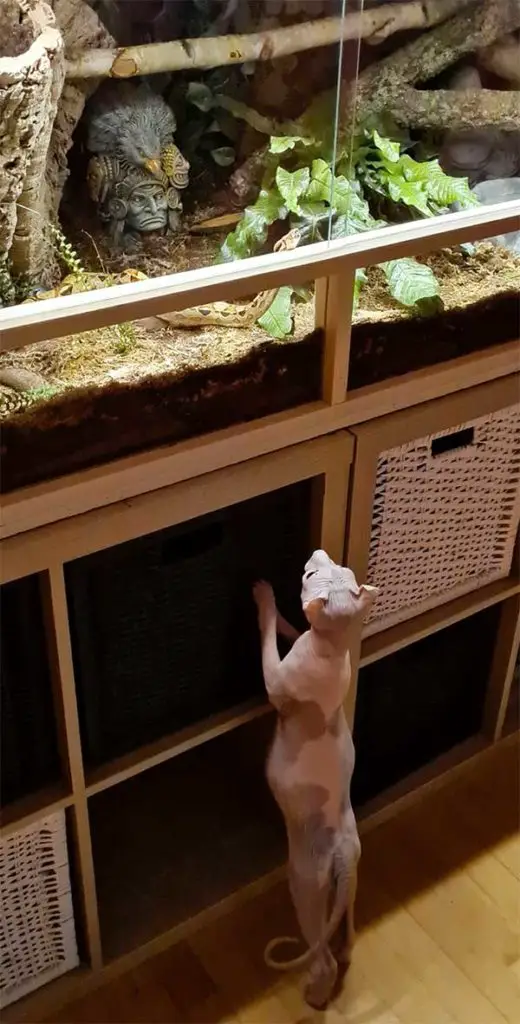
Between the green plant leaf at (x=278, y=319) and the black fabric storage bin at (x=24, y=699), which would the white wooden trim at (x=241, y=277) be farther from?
the black fabric storage bin at (x=24, y=699)

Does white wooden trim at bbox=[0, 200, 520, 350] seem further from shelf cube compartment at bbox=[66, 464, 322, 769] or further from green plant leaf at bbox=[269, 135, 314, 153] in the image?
shelf cube compartment at bbox=[66, 464, 322, 769]

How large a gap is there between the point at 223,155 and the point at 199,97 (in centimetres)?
7

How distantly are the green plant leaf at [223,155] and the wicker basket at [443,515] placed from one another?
41 cm

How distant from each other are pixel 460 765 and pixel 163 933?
0.61m

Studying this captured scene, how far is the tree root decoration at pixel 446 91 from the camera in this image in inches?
50.4

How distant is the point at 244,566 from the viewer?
1298mm

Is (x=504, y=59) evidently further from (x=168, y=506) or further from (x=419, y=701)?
(x=419, y=701)

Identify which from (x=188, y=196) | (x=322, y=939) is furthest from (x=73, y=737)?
(x=188, y=196)

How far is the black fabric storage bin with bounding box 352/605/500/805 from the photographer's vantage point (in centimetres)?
157

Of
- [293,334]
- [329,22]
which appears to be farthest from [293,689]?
[329,22]

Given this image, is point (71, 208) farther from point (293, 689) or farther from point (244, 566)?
point (293, 689)

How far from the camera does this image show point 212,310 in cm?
116

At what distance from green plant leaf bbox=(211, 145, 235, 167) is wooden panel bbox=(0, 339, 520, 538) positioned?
31 cm

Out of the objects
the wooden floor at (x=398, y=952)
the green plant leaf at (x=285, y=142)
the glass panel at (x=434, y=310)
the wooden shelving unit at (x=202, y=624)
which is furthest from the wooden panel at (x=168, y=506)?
the wooden floor at (x=398, y=952)
